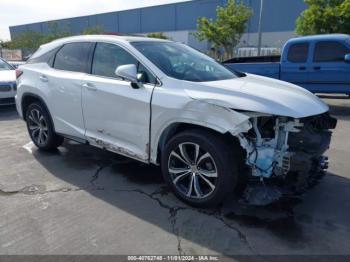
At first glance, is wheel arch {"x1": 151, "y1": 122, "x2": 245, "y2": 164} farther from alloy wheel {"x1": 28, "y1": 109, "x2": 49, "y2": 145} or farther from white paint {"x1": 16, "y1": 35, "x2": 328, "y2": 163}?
alloy wheel {"x1": 28, "y1": 109, "x2": 49, "y2": 145}

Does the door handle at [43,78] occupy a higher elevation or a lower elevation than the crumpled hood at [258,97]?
lower

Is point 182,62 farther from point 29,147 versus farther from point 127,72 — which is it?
point 29,147

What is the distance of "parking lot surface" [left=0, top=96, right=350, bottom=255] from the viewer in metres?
3.04

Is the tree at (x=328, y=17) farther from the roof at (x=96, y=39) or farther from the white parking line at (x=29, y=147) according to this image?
the white parking line at (x=29, y=147)

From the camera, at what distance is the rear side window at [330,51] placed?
916 centimetres

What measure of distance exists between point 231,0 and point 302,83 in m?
20.4

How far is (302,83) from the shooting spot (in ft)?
31.9

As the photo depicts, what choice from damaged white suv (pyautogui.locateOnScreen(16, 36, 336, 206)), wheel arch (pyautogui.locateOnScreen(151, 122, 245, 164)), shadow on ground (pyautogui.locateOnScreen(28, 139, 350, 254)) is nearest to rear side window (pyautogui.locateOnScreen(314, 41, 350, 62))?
shadow on ground (pyautogui.locateOnScreen(28, 139, 350, 254))

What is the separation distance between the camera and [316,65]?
9469mm

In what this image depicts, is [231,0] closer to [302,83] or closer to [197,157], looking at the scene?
[302,83]

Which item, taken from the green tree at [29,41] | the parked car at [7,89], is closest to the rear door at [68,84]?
the parked car at [7,89]

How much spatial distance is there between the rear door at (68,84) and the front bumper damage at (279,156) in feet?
7.76

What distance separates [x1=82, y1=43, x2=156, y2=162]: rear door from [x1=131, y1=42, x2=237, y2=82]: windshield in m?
0.20

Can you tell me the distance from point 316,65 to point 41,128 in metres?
7.39
